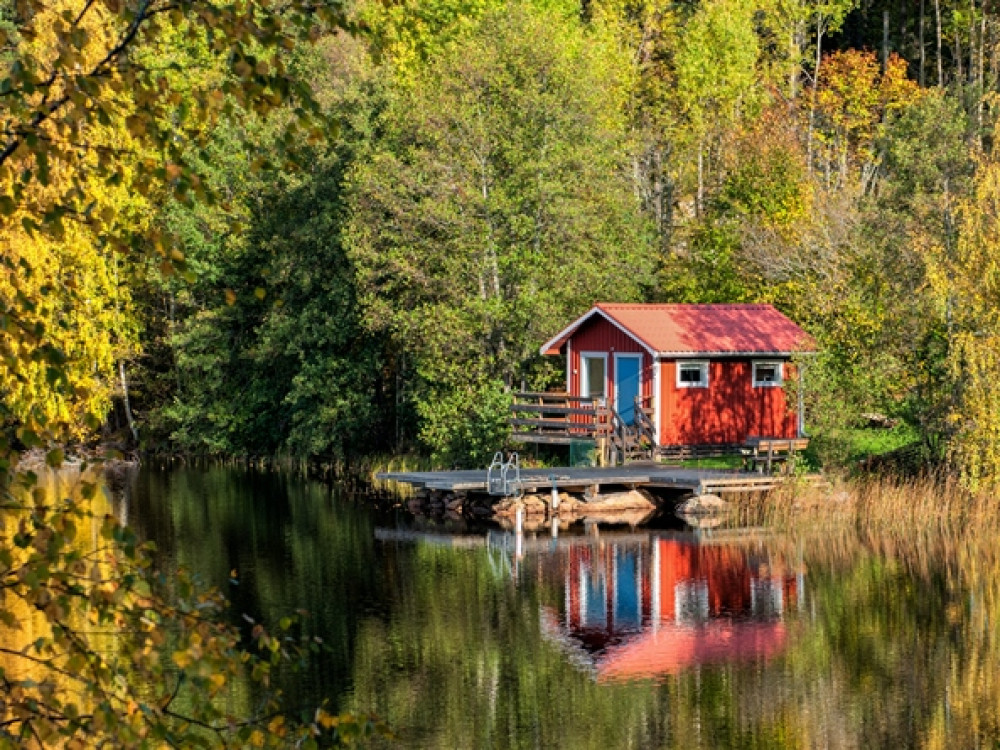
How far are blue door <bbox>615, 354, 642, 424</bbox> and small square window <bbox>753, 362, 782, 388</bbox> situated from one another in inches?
134

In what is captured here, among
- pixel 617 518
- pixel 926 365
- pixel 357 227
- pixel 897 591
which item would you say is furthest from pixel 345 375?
pixel 897 591

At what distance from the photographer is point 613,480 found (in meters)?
36.6

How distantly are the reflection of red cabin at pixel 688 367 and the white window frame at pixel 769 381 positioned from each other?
27 mm

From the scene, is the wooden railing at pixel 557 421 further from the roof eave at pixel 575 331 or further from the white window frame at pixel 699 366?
the white window frame at pixel 699 366

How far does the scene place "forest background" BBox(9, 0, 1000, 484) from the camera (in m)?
35.2

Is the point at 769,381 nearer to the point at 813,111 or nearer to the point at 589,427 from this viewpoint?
the point at 589,427

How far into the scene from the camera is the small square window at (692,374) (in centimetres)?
Answer: 4125

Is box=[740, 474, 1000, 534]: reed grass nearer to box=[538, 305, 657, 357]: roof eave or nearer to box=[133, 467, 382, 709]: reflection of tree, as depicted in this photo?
box=[538, 305, 657, 357]: roof eave

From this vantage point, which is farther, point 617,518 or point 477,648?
point 617,518

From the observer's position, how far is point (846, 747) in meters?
19.0

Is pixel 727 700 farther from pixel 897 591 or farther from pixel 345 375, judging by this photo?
pixel 345 375

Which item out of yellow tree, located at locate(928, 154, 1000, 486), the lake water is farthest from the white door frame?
yellow tree, located at locate(928, 154, 1000, 486)

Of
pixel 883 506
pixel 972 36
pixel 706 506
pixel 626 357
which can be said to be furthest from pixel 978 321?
pixel 972 36

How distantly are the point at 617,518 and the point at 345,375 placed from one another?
1254cm
